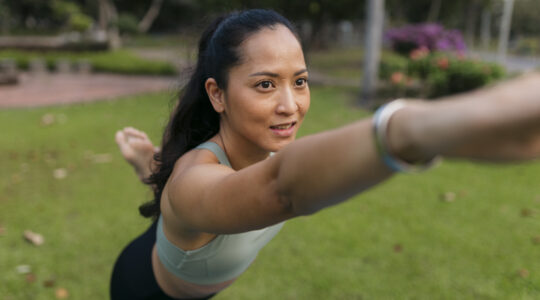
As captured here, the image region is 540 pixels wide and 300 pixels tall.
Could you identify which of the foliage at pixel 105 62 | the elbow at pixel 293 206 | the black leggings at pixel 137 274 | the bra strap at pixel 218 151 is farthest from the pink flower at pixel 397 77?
the elbow at pixel 293 206

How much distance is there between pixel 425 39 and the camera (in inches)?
479

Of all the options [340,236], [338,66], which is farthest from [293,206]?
[338,66]

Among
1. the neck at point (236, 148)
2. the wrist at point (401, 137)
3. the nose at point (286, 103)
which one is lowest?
the neck at point (236, 148)

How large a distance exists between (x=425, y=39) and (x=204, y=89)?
11.8 m

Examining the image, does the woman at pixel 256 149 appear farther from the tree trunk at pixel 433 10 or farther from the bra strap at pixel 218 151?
the tree trunk at pixel 433 10

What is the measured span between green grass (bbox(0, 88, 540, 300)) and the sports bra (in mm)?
1040

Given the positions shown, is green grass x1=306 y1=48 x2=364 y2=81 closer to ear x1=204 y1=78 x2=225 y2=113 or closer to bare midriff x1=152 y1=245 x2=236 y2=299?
bare midriff x1=152 y1=245 x2=236 y2=299

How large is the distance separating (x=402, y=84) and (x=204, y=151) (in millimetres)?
9076

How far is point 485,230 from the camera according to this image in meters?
4.18

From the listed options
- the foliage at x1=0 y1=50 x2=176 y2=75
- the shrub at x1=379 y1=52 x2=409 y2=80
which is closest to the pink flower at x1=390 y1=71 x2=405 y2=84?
the shrub at x1=379 y1=52 x2=409 y2=80

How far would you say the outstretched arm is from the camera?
0.63 m

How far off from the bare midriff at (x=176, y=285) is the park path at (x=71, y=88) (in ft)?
25.9

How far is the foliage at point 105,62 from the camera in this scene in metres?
15.4

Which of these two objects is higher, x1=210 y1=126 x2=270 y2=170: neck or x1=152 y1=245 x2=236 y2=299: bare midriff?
x1=210 y1=126 x2=270 y2=170: neck
